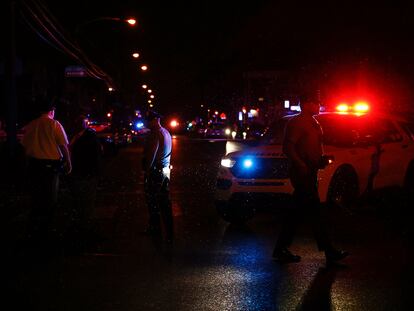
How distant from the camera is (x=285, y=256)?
7914mm

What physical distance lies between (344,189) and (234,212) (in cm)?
190

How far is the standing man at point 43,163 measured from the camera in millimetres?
9047

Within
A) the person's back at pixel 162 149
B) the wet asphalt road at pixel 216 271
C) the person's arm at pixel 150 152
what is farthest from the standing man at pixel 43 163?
the person's back at pixel 162 149

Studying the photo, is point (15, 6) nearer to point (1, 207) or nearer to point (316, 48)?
point (1, 207)

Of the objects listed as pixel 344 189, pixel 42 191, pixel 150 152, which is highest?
pixel 150 152

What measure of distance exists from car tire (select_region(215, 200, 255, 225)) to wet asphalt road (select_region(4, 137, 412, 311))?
0.12 m

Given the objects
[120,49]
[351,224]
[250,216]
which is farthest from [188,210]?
[120,49]

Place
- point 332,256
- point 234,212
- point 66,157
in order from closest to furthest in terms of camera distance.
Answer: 1. point 332,256
2. point 66,157
3. point 234,212

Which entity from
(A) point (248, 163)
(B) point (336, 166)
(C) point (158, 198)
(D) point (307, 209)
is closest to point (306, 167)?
(D) point (307, 209)

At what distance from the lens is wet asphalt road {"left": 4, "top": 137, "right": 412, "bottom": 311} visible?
6172 millimetres

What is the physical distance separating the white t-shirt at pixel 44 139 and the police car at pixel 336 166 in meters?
2.76

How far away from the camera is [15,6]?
17.8m

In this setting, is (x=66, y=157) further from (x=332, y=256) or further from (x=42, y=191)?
(x=332, y=256)

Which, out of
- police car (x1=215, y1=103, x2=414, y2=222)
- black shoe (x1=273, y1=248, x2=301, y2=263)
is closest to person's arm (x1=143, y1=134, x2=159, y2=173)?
police car (x1=215, y1=103, x2=414, y2=222)
